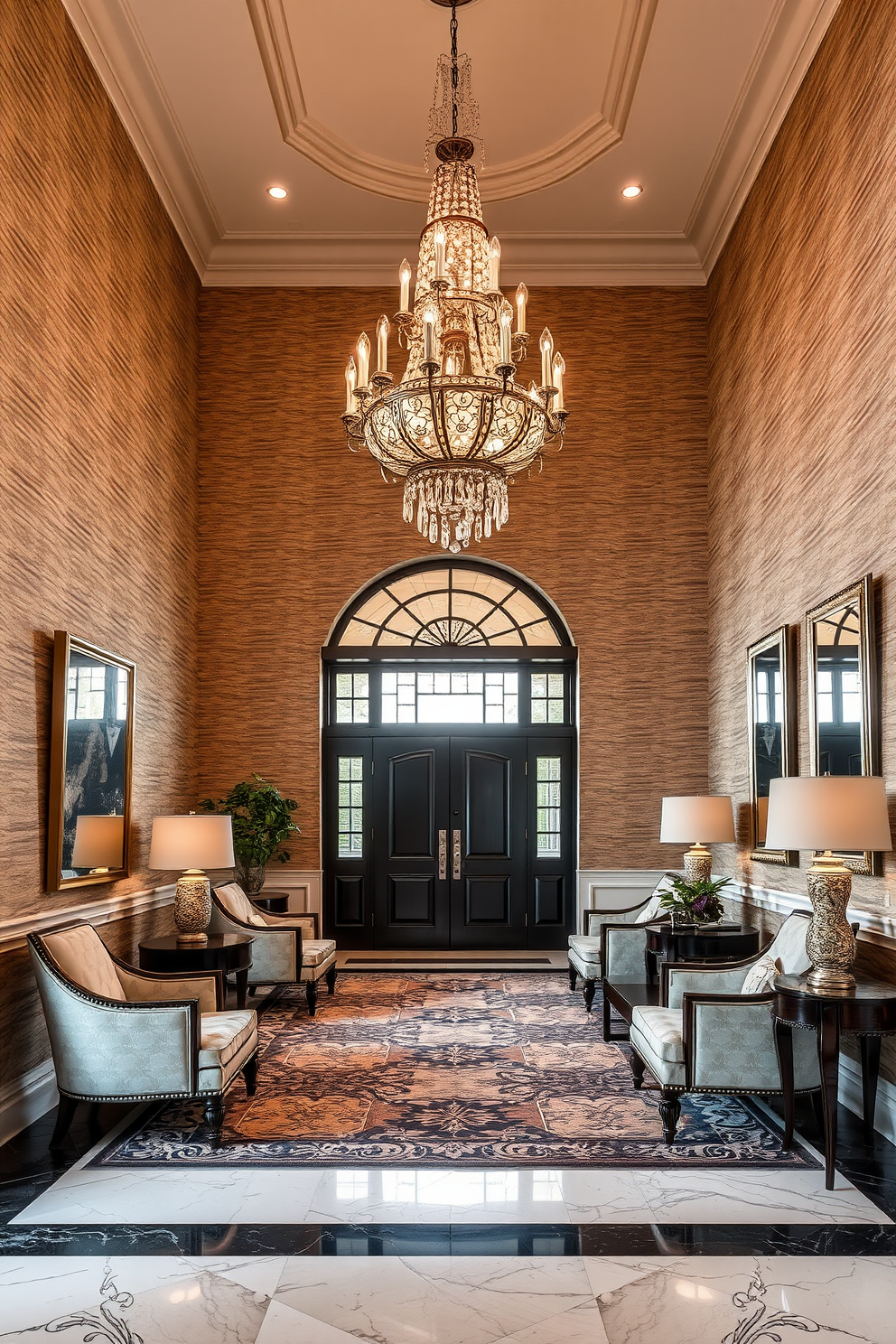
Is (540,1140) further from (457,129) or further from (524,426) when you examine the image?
(457,129)

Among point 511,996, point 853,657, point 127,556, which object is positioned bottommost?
point 511,996

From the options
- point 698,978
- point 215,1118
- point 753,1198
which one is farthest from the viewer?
point 698,978

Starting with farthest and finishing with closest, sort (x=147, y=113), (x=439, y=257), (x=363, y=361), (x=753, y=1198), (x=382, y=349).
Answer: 1. (x=147, y=113)
2. (x=363, y=361)
3. (x=382, y=349)
4. (x=439, y=257)
5. (x=753, y=1198)

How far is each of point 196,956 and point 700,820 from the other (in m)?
3.36

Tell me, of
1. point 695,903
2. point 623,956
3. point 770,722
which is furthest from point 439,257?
point 623,956

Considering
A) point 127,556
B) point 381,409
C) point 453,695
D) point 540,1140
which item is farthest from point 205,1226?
point 453,695

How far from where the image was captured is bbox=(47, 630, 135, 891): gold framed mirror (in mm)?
5266

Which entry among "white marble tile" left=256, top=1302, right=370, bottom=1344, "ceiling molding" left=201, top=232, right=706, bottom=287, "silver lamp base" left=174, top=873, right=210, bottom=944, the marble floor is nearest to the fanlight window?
"ceiling molding" left=201, top=232, right=706, bottom=287

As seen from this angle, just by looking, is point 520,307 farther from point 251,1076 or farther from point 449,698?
point 449,698

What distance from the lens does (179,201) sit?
25.9 feet

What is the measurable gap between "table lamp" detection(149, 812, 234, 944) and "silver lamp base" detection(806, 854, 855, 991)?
10.4 ft

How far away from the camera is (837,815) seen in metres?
4.13

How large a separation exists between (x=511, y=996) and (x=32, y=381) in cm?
514

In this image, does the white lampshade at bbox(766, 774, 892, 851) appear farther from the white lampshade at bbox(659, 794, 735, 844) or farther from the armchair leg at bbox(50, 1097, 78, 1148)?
the armchair leg at bbox(50, 1097, 78, 1148)
